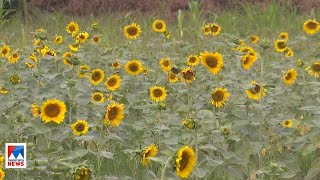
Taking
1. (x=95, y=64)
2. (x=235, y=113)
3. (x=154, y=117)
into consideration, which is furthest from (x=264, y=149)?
(x=95, y=64)

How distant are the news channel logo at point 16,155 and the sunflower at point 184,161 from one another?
58 cm

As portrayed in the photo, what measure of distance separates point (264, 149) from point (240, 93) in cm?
68

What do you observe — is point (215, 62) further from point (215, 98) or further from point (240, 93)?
point (240, 93)

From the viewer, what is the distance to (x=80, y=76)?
4031mm

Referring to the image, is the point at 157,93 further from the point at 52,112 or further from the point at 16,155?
the point at 16,155

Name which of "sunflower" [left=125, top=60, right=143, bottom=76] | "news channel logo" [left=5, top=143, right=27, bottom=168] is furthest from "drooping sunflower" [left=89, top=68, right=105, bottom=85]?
"news channel logo" [left=5, top=143, right=27, bottom=168]

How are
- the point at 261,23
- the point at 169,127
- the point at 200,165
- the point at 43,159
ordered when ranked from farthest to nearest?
the point at 261,23, the point at 169,127, the point at 200,165, the point at 43,159

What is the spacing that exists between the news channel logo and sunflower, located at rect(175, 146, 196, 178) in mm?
583

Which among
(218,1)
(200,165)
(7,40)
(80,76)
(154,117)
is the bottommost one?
(200,165)

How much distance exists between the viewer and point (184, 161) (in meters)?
2.28

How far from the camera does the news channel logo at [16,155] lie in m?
2.44

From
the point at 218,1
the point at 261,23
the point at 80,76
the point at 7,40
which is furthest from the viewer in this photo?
the point at 218,1

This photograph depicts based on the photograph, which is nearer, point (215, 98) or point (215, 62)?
point (215, 98)

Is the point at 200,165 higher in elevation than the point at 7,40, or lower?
lower
